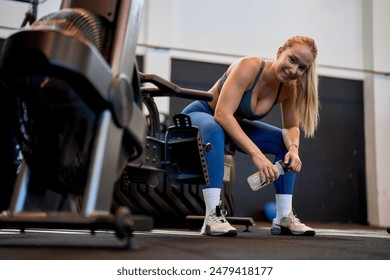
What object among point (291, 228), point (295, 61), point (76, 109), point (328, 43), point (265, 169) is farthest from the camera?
point (328, 43)

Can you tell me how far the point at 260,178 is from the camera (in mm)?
1850

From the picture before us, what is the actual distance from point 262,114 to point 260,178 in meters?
0.38

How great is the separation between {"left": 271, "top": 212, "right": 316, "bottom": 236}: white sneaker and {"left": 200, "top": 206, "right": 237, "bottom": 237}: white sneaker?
0.34m

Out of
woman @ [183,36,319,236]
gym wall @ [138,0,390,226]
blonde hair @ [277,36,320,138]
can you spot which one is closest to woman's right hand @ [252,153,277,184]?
woman @ [183,36,319,236]

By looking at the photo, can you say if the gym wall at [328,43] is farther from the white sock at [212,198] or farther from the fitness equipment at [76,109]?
the fitness equipment at [76,109]

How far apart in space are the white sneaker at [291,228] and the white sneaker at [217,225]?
0.34 m

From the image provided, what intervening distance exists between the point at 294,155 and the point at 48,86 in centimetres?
115

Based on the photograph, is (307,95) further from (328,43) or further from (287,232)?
(328,43)

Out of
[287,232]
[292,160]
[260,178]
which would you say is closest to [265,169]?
[260,178]

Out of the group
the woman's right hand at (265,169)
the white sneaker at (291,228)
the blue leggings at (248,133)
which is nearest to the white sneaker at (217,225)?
the blue leggings at (248,133)

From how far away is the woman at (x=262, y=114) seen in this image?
1.89 meters
